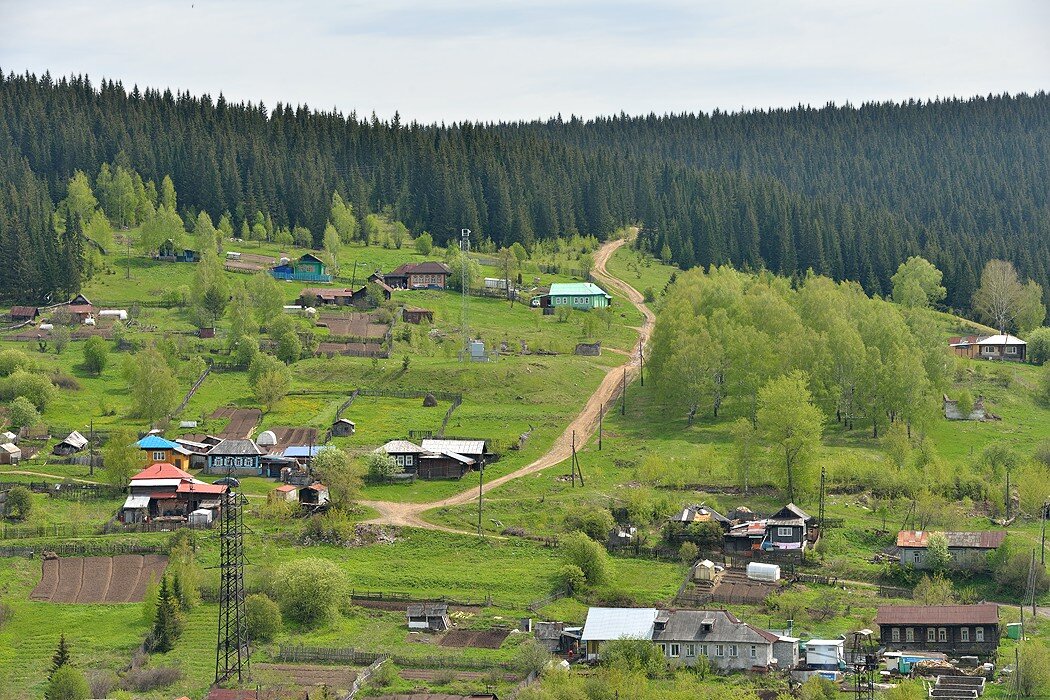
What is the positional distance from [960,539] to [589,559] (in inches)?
736

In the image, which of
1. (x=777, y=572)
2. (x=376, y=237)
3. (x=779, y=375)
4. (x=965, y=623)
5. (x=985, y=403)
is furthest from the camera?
(x=376, y=237)

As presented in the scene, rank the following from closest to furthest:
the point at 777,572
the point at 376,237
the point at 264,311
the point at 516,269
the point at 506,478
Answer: the point at 777,572 → the point at 506,478 → the point at 264,311 → the point at 516,269 → the point at 376,237

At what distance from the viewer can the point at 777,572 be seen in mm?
85562

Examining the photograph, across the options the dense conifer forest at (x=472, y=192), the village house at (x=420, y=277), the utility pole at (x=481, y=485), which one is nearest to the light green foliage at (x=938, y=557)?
the utility pole at (x=481, y=485)

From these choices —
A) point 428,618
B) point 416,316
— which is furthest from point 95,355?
point 428,618

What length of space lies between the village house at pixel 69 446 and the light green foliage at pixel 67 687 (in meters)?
38.5

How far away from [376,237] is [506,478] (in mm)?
77705

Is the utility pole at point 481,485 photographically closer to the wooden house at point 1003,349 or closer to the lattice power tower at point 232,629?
the lattice power tower at point 232,629

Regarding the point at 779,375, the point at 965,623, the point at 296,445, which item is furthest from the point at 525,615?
the point at 779,375

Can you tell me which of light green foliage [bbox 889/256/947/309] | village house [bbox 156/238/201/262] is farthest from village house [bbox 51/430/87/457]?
light green foliage [bbox 889/256/947/309]

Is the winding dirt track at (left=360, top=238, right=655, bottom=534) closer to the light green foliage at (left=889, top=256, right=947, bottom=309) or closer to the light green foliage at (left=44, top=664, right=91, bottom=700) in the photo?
the light green foliage at (left=889, top=256, right=947, bottom=309)

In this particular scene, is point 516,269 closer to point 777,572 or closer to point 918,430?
point 918,430

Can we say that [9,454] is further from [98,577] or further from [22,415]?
[98,577]

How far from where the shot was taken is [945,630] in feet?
253
